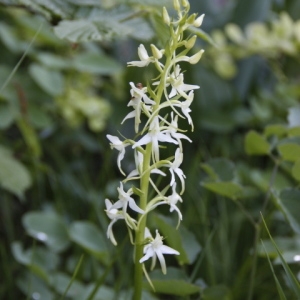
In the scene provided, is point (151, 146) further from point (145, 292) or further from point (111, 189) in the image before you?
point (111, 189)

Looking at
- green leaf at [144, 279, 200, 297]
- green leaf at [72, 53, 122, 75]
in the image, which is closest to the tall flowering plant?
green leaf at [144, 279, 200, 297]

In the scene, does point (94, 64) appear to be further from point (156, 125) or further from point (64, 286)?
point (156, 125)

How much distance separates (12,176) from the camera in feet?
3.28

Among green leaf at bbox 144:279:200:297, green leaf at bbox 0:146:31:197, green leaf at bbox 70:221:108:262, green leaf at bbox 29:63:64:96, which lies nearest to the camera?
green leaf at bbox 144:279:200:297

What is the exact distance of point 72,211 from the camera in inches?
47.1

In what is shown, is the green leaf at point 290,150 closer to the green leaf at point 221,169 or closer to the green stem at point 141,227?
the green leaf at point 221,169

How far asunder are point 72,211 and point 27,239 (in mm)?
105

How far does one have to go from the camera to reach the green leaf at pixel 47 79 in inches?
44.6

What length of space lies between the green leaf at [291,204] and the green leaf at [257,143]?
10cm

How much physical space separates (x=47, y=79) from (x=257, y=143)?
1.68 ft

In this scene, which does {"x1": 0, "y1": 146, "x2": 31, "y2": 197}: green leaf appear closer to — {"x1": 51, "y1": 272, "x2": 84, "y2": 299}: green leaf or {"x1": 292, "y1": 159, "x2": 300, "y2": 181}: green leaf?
{"x1": 51, "y1": 272, "x2": 84, "y2": 299}: green leaf

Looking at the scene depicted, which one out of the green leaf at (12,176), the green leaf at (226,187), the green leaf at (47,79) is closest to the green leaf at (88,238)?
the green leaf at (12,176)

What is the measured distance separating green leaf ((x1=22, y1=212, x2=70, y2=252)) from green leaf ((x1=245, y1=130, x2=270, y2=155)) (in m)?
0.33

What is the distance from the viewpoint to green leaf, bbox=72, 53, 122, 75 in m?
1.20
